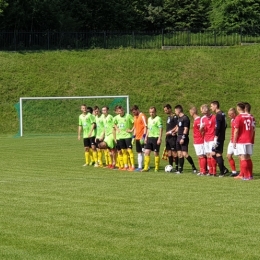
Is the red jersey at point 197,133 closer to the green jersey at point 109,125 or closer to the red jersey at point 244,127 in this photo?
the red jersey at point 244,127

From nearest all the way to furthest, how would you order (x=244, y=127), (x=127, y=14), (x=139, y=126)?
(x=244, y=127) → (x=139, y=126) → (x=127, y=14)

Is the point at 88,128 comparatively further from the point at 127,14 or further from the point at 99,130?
the point at 127,14

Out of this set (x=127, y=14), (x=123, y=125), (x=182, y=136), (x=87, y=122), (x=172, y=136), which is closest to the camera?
(x=182, y=136)

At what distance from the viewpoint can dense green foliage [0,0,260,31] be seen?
65688mm

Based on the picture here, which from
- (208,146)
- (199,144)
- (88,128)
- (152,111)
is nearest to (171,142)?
(152,111)

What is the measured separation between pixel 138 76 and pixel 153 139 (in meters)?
32.9

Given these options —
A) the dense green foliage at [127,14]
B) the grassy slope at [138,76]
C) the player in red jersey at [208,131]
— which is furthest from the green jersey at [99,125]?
the dense green foliage at [127,14]

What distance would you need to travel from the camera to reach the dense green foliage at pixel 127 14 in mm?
65688

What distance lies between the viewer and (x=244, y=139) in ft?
66.6

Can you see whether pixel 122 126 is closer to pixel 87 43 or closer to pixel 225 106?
pixel 225 106

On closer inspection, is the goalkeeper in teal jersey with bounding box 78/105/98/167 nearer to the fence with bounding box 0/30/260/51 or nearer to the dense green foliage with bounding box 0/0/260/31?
the fence with bounding box 0/30/260/51

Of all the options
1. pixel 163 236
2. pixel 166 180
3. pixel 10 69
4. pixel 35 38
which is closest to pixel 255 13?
pixel 35 38

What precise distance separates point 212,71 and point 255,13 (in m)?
17.0

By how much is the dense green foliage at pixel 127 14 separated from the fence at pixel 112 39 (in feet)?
8.57
